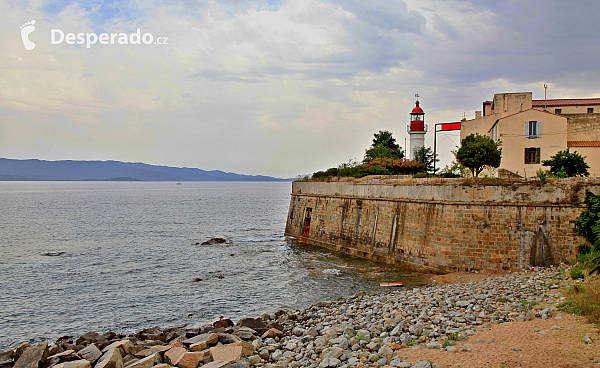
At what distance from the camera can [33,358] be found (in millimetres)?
9867

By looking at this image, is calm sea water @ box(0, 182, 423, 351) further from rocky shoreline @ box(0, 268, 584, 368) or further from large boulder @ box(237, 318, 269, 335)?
large boulder @ box(237, 318, 269, 335)

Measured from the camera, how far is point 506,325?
9922mm

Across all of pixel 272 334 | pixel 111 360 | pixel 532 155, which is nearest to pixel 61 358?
pixel 111 360

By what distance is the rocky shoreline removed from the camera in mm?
9047

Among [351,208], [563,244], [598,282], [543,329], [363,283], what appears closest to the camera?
[543,329]

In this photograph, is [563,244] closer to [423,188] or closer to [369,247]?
[423,188]

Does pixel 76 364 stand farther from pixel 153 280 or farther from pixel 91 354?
pixel 153 280

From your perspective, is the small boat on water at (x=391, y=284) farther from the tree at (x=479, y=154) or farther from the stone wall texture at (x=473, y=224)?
the tree at (x=479, y=154)

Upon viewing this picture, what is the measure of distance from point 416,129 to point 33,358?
34.3 m

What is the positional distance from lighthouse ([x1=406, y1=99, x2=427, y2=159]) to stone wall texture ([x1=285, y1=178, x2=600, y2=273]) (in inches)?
648

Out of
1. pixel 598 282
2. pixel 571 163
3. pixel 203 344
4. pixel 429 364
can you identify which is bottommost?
pixel 203 344

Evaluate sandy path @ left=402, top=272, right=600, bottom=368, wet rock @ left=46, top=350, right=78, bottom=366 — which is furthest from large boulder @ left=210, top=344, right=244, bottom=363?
sandy path @ left=402, top=272, right=600, bottom=368

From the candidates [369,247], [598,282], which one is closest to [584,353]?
[598,282]

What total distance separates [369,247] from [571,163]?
1204 cm
